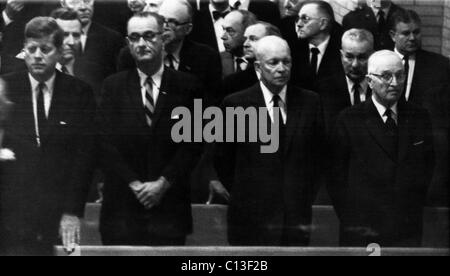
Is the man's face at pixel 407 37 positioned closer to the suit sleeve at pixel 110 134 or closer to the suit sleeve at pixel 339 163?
the suit sleeve at pixel 339 163

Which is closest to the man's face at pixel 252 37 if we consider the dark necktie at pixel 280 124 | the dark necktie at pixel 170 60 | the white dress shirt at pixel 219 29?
the white dress shirt at pixel 219 29

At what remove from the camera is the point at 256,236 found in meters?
7.04

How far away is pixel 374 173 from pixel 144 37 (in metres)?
1.29

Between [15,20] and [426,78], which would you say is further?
[426,78]

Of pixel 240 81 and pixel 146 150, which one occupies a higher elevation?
pixel 240 81

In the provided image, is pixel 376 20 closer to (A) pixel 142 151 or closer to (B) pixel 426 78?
(B) pixel 426 78

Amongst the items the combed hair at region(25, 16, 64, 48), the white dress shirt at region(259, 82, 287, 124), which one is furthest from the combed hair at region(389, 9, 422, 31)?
the combed hair at region(25, 16, 64, 48)

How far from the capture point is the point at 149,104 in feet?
23.0

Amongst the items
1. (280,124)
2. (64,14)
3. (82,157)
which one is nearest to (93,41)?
(64,14)

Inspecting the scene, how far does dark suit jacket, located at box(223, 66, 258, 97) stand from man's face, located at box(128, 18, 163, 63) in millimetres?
383

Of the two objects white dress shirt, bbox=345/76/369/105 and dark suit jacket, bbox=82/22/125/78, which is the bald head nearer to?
white dress shirt, bbox=345/76/369/105

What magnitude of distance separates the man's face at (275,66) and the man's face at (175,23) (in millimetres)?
383

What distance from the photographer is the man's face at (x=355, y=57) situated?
702cm

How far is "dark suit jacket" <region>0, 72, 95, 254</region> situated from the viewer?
700 cm
